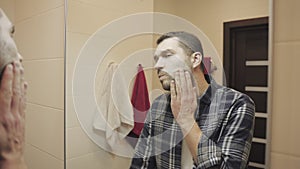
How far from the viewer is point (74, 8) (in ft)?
3.38

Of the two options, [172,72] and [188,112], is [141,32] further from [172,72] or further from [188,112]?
[188,112]

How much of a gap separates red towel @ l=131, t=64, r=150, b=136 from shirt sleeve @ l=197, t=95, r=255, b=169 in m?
0.23

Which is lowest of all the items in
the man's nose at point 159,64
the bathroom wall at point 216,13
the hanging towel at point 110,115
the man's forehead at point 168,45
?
→ the hanging towel at point 110,115

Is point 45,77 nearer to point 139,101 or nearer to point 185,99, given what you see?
point 139,101

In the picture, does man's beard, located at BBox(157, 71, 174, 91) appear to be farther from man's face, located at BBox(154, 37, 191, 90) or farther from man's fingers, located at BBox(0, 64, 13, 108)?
man's fingers, located at BBox(0, 64, 13, 108)

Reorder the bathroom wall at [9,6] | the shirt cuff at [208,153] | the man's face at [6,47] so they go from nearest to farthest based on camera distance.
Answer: the man's face at [6,47]
the shirt cuff at [208,153]
the bathroom wall at [9,6]

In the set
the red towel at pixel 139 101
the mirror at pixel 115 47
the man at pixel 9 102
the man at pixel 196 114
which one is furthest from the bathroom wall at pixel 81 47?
the man at pixel 9 102

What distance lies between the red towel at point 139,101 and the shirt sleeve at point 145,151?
0.02m

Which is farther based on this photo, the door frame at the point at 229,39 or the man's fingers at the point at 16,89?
the door frame at the point at 229,39

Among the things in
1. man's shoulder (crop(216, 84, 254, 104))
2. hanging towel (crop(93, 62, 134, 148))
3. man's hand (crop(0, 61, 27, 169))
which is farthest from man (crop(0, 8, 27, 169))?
man's shoulder (crop(216, 84, 254, 104))

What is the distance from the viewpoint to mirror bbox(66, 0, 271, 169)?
765 mm

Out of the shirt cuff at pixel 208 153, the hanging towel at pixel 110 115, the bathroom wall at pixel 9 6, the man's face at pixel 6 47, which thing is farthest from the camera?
the hanging towel at pixel 110 115

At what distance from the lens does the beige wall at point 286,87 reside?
752 mm

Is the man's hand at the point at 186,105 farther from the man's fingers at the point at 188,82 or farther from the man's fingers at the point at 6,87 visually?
the man's fingers at the point at 6,87
